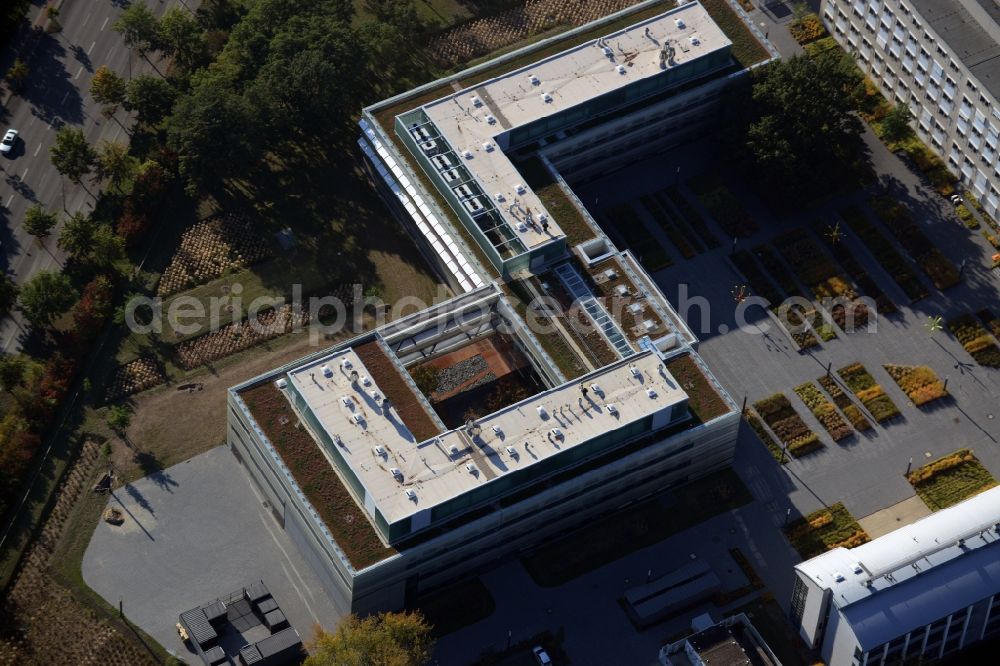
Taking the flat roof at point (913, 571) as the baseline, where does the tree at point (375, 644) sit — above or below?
above

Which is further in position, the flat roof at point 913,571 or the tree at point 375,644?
the flat roof at point 913,571

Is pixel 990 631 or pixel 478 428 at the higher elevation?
pixel 478 428

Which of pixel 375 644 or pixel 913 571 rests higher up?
pixel 375 644

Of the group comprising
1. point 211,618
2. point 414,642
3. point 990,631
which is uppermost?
point 211,618

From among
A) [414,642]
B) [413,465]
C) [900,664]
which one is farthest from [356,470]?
[900,664]

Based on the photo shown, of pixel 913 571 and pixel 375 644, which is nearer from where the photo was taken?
pixel 375 644

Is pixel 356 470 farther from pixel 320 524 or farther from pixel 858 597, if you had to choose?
pixel 858 597
